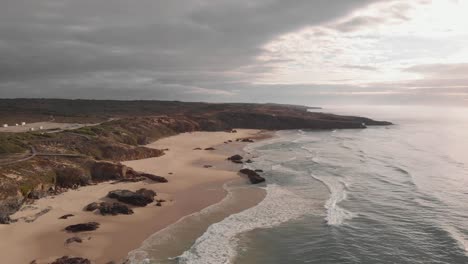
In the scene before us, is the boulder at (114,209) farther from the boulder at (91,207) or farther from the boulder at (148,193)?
the boulder at (148,193)

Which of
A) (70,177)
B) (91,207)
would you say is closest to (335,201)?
(91,207)

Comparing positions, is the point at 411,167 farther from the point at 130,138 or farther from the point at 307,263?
the point at 130,138

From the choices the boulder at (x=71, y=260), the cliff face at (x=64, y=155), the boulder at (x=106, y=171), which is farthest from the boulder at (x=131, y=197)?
the boulder at (x=71, y=260)

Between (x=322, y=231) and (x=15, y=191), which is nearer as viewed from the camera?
(x=322, y=231)

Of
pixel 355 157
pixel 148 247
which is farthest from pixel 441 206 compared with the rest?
pixel 355 157

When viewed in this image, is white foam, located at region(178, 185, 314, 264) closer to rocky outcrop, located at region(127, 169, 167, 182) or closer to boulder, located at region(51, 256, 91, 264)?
boulder, located at region(51, 256, 91, 264)

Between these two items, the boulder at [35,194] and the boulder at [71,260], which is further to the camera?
the boulder at [35,194]
